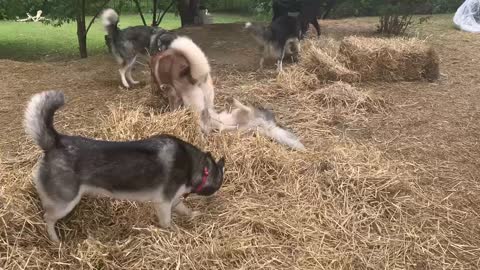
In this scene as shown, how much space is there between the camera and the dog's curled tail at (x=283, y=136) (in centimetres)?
451

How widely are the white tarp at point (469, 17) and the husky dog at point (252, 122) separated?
802cm

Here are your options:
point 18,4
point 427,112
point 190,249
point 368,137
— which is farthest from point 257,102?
point 18,4

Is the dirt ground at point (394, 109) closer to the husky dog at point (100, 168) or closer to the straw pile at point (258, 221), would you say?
the straw pile at point (258, 221)

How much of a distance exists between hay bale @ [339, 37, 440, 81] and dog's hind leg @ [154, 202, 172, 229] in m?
4.60

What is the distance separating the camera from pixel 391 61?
6.88m

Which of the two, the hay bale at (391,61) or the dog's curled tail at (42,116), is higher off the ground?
the dog's curled tail at (42,116)

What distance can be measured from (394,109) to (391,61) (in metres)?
1.35

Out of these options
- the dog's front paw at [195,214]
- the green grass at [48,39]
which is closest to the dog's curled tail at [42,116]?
the dog's front paw at [195,214]

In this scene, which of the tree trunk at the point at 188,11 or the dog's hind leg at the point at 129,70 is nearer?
the dog's hind leg at the point at 129,70

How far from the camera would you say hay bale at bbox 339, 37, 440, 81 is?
22.5ft

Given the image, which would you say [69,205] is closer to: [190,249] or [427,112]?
[190,249]

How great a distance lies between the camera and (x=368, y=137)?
5004 mm

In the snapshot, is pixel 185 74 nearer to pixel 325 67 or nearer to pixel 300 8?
pixel 325 67

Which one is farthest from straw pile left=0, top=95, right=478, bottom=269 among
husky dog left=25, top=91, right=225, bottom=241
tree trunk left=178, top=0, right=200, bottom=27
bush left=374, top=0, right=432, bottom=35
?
tree trunk left=178, top=0, right=200, bottom=27
